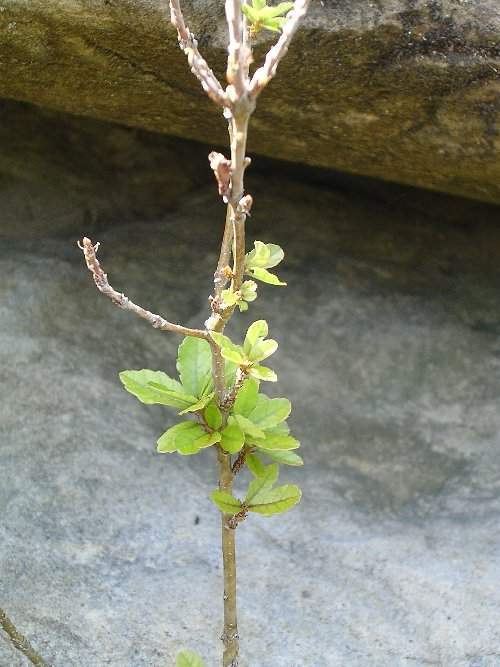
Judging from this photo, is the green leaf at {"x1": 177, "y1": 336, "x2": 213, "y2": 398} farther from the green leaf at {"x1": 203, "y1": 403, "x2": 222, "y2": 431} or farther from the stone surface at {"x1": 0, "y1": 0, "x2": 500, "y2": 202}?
the stone surface at {"x1": 0, "y1": 0, "x2": 500, "y2": 202}

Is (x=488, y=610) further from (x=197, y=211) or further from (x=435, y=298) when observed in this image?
(x=197, y=211)

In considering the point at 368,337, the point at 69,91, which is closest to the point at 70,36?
the point at 69,91

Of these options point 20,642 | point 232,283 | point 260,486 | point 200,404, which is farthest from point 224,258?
point 20,642

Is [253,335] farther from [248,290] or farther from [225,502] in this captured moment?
[225,502]

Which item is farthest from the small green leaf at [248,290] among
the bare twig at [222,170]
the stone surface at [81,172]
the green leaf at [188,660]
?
the stone surface at [81,172]

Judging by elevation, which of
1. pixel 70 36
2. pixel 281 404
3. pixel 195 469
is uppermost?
pixel 70 36
